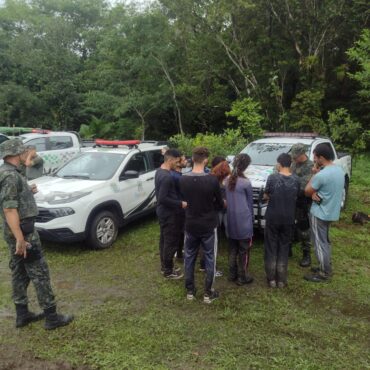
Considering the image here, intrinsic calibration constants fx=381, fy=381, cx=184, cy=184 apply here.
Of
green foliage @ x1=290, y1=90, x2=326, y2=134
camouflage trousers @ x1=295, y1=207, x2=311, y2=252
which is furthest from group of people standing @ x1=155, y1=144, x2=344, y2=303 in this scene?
green foliage @ x1=290, y1=90, x2=326, y2=134

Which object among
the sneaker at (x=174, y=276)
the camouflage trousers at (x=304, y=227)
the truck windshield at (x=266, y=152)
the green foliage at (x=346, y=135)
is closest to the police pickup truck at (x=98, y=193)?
the sneaker at (x=174, y=276)

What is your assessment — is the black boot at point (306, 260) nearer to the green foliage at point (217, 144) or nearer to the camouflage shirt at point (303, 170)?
the camouflage shirt at point (303, 170)

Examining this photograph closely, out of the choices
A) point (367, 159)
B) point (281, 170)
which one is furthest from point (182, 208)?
point (367, 159)

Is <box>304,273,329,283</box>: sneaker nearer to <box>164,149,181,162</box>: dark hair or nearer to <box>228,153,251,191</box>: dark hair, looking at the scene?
<box>228,153,251,191</box>: dark hair

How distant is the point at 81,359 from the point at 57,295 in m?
1.52

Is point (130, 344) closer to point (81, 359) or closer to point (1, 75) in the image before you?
point (81, 359)

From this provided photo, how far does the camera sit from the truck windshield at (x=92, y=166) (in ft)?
22.7

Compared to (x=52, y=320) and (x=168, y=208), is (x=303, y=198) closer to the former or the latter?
(x=168, y=208)

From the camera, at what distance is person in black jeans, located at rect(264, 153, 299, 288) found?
4.78 metres

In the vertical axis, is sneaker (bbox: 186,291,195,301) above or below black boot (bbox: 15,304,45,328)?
below

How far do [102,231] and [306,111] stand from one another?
1112cm

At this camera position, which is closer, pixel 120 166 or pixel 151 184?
pixel 120 166

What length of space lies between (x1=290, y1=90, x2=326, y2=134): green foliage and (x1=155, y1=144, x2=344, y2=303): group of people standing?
9.72m

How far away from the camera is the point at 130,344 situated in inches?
149
